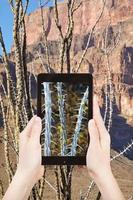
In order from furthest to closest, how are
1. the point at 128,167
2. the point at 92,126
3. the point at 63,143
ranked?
the point at 128,167
the point at 63,143
the point at 92,126

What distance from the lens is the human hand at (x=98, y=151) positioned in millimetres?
1309

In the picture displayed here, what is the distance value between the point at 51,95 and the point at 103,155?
1.29ft

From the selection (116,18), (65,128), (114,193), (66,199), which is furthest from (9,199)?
(116,18)

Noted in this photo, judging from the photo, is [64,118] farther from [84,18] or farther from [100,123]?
[84,18]

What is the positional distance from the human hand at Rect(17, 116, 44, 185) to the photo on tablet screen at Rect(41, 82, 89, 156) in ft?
0.43

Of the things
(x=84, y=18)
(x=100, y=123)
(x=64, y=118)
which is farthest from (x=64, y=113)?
(x=84, y=18)

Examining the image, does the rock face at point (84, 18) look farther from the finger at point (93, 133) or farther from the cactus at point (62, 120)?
the finger at point (93, 133)

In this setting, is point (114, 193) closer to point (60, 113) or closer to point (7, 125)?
point (60, 113)

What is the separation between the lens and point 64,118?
1.65m

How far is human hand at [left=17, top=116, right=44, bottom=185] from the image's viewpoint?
1.31 meters

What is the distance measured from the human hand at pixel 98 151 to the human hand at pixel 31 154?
133 mm

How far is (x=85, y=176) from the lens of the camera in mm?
58000

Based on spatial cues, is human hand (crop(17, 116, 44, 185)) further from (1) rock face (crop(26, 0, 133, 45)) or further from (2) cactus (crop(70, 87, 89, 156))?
(1) rock face (crop(26, 0, 133, 45))

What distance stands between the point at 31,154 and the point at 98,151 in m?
0.17
